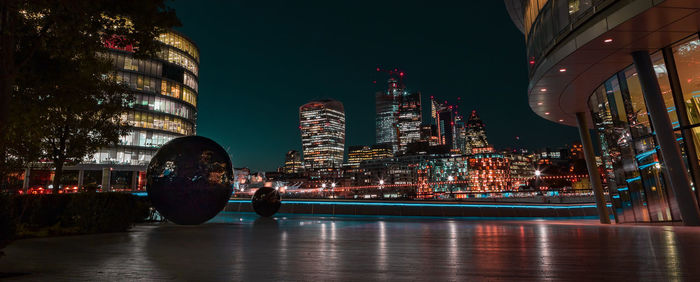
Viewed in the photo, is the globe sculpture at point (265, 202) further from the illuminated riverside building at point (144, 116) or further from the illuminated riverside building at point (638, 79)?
the illuminated riverside building at point (144, 116)

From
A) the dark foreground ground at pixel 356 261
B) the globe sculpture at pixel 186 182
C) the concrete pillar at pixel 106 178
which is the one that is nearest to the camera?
the dark foreground ground at pixel 356 261

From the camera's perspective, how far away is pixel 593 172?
2298 cm

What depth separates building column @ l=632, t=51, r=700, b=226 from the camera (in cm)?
1345

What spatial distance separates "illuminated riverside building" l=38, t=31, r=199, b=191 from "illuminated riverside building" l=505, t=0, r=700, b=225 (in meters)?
73.9

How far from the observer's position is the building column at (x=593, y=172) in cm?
2195

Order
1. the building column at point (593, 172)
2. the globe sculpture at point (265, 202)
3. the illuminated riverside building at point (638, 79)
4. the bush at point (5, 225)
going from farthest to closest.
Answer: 1. the globe sculpture at point (265, 202)
2. the building column at point (593, 172)
3. the illuminated riverside building at point (638, 79)
4. the bush at point (5, 225)

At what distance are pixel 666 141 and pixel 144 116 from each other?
85.7 m

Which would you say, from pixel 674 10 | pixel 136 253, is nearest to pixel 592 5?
pixel 674 10

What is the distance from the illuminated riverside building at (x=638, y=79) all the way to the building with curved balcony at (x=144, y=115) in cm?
7386

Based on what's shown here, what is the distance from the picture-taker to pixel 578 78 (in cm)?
1734

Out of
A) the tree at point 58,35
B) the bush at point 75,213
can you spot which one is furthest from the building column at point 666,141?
the bush at point 75,213

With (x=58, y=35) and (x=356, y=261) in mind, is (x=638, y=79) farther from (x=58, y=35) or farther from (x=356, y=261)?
(x=58, y=35)

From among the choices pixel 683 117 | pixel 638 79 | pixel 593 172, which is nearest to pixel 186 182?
pixel 683 117

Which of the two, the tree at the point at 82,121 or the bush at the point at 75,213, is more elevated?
the tree at the point at 82,121
